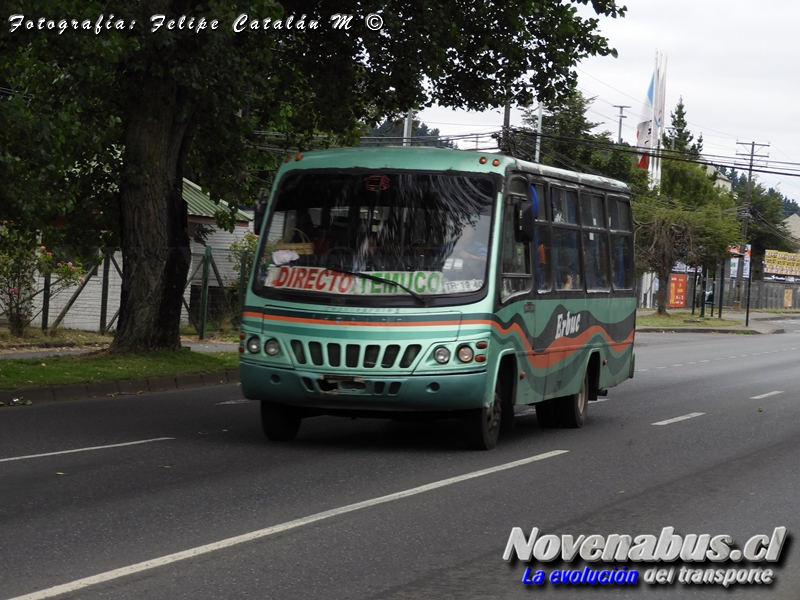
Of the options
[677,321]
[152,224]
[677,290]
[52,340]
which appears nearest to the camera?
[152,224]

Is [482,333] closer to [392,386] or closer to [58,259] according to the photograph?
[392,386]

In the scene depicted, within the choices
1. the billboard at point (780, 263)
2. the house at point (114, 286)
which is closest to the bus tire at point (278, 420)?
the house at point (114, 286)

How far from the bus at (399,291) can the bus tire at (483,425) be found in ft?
0.05

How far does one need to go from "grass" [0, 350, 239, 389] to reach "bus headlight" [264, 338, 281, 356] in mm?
4976

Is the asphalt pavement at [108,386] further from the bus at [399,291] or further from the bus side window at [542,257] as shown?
the bus side window at [542,257]

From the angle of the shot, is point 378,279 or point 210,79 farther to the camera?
point 210,79

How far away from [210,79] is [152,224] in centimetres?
308

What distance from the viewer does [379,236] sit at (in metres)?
11.5

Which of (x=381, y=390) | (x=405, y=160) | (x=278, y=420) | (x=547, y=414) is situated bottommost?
(x=547, y=414)

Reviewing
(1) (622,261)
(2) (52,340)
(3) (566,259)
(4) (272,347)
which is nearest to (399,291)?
(4) (272,347)

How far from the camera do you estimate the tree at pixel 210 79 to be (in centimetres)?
1582

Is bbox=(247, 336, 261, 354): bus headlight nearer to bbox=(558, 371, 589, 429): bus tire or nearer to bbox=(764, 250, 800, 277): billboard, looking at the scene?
bbox=(558, 371, 589, 429): bus tire

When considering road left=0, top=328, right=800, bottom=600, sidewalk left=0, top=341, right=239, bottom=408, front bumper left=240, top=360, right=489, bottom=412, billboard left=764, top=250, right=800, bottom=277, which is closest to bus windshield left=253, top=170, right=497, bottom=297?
front bumper left=240, top=360, right=489, bottom=412

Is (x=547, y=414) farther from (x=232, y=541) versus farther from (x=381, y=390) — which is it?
(x=232, y=541)
